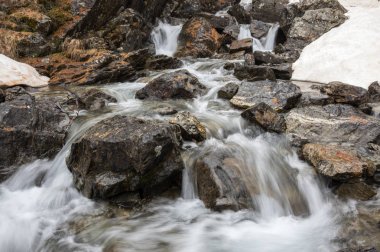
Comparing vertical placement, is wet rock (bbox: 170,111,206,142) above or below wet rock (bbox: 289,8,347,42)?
below

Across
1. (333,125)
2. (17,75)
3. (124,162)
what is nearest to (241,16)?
(17,75)

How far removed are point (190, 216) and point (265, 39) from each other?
14.9m

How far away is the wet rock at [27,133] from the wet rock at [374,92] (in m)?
8.57

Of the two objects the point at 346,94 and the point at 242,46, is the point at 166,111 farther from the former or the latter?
the point at 242,46

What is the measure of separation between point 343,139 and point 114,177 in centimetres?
516

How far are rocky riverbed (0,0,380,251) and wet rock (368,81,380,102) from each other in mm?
66

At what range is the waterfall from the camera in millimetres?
18672

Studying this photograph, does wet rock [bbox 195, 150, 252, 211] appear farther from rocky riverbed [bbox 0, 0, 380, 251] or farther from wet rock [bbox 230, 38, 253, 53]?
wet rock [bbox 230, 38, 253, 53]

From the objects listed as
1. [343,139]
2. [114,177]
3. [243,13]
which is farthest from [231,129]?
[243,13]

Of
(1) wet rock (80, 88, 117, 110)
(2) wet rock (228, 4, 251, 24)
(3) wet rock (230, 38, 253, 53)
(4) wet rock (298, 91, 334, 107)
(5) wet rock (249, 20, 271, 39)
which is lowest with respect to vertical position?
(1) wet rock (80, 88, 117, 110)

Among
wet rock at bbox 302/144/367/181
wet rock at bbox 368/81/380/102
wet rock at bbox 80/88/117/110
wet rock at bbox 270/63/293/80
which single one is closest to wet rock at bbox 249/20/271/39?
wet rock at bbox 270/63/293/80

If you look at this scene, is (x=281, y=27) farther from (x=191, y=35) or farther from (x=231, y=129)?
(x=231, y=129)

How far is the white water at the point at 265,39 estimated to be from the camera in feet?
61.6

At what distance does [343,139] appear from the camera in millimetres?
8352
